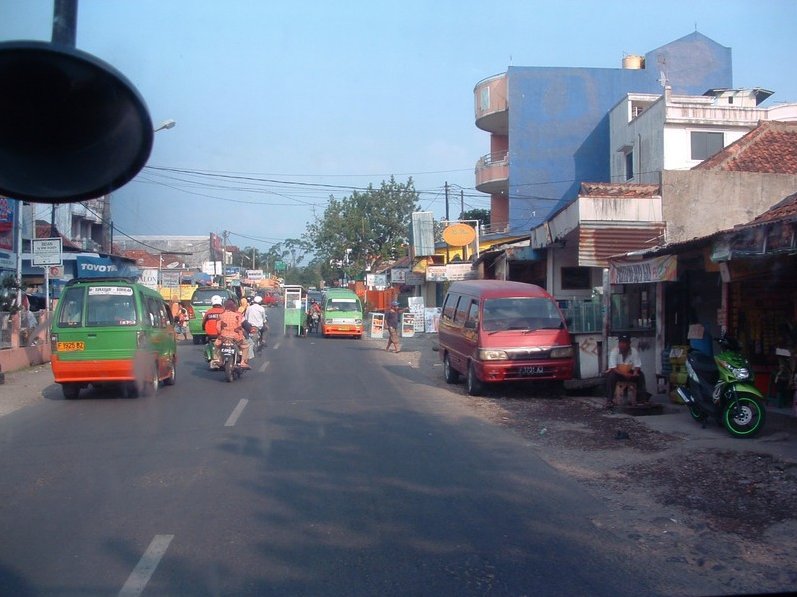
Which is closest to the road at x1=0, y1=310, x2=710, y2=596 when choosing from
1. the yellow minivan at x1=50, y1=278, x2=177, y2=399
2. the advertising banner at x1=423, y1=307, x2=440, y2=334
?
the yellow minivan at x1=50, y1=278, x2=177, y2=399

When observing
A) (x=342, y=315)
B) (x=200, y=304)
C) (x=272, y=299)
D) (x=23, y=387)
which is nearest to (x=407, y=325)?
(x=342, y=315)

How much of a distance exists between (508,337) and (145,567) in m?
10.6

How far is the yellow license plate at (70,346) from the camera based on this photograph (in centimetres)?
1427

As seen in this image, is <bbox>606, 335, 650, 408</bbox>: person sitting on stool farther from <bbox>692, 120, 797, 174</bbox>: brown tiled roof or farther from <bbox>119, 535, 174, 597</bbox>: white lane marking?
<bbox>692, 120, 797, 174</bbox>: brown tiled roof

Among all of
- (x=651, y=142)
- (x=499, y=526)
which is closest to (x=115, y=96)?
(x=499, y=526)

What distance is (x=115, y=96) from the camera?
2986 mm

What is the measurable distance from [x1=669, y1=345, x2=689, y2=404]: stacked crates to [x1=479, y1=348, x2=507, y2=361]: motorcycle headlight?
301 centimetres

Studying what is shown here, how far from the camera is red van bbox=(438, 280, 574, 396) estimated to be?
49.5ft

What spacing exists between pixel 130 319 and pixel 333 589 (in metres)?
10.4

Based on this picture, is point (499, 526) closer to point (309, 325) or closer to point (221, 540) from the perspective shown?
point (221, 540)

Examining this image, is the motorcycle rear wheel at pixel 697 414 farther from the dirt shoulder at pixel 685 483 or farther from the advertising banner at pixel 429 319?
the advertising banner at pixel 429 319

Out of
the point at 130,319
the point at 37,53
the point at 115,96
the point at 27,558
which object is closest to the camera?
the point at 37,53

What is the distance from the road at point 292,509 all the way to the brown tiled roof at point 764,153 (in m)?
12.5

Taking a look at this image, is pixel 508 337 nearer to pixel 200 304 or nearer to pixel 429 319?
pixel 200 304
